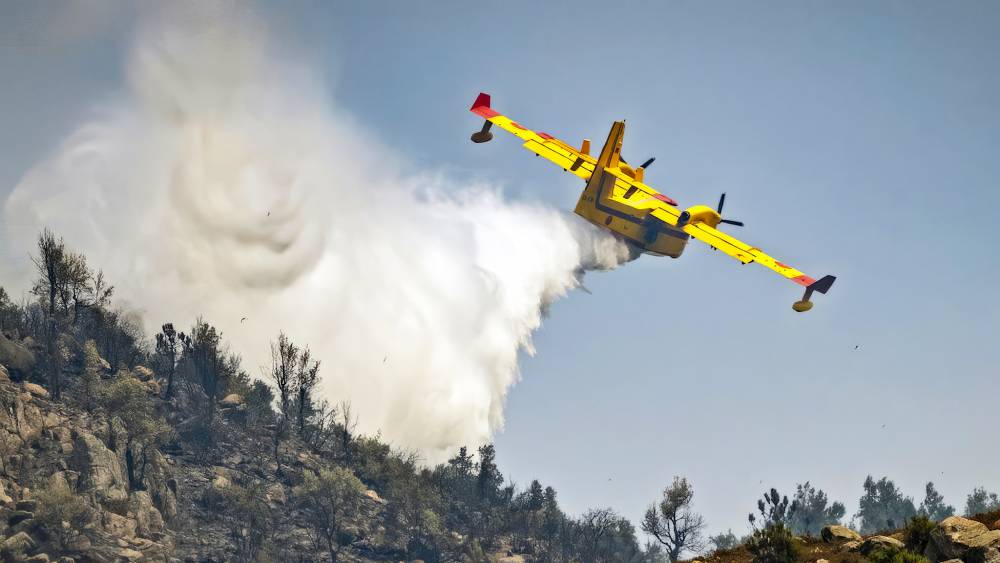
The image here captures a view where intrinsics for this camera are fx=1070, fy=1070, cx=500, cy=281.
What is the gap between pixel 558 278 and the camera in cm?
10738

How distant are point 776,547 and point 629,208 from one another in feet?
169

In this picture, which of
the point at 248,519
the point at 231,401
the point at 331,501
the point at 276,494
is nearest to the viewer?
the point at 248,519

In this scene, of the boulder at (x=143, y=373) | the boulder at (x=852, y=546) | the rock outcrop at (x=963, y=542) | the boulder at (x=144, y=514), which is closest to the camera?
the rock outcrop at (x=963, y=542)

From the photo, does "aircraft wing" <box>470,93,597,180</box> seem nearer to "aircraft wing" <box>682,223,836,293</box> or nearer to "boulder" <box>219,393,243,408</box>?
"aircraft wing" <box>682,223,836,293</box>

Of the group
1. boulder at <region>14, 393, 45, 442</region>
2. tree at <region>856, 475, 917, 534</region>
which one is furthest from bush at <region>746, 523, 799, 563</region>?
tree at <region>856, 475, 917, 534</region>

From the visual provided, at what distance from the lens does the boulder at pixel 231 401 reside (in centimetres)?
12319

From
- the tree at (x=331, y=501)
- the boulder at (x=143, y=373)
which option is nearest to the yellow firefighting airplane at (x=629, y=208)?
the tree at (x=331, y=501)

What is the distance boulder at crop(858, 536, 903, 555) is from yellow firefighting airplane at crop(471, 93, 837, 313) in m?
45.3

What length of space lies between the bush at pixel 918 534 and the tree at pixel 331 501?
76485 mm

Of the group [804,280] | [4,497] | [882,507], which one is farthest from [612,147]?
[882,507]

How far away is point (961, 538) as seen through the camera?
32969 mm

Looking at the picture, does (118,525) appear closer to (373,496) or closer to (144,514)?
(144,514)

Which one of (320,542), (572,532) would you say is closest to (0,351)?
(320,542)

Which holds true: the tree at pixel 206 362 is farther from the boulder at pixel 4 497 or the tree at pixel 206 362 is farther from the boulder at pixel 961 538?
the boulder at pixel 961 538
